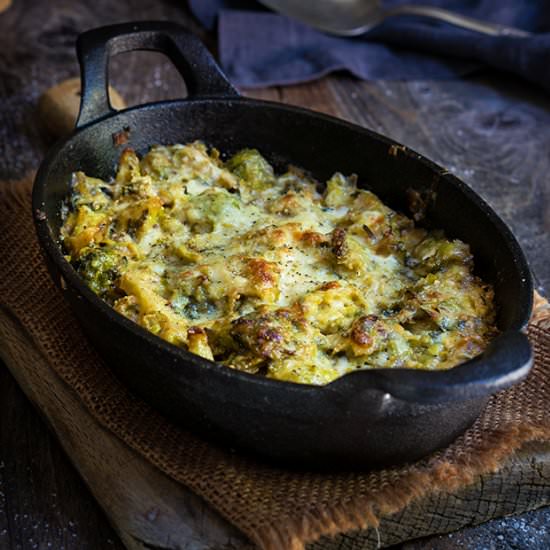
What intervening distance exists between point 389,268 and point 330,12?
2.64 m

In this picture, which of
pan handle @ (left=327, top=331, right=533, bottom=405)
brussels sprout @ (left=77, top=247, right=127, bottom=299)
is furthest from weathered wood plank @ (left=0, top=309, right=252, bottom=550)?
pan handle @ (left=327, top=331, right=533, bottom=405)

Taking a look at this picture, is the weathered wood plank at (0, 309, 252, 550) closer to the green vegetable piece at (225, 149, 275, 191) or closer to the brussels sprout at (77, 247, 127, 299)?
the brussels sprout at (77, 247, 127, 299)

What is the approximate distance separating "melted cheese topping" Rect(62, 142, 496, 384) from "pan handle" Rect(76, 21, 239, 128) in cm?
20

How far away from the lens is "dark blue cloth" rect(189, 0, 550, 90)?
14.8ft

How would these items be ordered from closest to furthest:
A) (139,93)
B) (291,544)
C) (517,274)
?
(291,544), (517,274), (139,93)

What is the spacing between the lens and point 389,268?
2668mm

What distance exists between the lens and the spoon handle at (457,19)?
15.4 ft

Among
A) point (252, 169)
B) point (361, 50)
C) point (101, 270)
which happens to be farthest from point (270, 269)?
point (361, 50)

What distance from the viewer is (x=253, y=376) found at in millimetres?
1988

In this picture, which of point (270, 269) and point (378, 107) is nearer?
point (270, 269)

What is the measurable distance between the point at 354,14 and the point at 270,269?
2796 mm

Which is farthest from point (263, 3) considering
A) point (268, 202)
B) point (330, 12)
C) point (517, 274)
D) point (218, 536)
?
point (218, 536)

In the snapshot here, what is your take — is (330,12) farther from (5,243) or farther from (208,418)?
(208,418)

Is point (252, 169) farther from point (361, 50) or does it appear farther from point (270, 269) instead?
point (361, 50)
